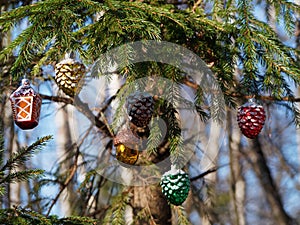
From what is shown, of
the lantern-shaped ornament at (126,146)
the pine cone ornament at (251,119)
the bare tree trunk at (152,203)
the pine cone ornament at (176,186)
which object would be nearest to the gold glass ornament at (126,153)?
the lantern-shaped ornament at (126,146)

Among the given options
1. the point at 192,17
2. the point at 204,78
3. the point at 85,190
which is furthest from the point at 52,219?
the point at 85,190

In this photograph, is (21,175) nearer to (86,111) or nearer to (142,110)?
(142,110)

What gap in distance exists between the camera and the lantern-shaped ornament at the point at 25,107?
1.63 metres

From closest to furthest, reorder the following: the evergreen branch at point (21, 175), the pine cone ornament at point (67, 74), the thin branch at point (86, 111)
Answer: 1. the evergreen branch at point (21, 175)
2. the pine cone ornament at point (67, 74)
3. the thin branch at point (86, 111)

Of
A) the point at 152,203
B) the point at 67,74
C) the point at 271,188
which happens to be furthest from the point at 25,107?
the point at 271,188

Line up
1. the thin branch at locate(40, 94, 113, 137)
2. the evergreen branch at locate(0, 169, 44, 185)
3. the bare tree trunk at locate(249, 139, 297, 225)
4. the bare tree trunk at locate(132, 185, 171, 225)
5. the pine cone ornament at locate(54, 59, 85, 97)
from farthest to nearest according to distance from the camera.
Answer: the bare tree trunk at locate(249, 139, 297, 225)
the bare tree trunk at locate(132, 185, 171, 225)
the thin branch at locate(40, 94, 113, 137)
the pine cone ornament at locate(54, 59, 85, 97)
the evergreen branch at locate(0, 169, 44, 185)

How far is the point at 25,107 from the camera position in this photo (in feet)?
5.37

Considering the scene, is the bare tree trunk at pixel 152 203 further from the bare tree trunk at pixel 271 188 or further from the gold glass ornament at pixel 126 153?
the bare tree trunk at pixel 271 188

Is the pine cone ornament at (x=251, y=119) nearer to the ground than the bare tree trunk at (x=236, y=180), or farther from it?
nearer to the ground

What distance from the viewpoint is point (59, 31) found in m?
1.62

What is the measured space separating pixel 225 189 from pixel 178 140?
616 cm

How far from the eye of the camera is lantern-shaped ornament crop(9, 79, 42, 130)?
1.63 metres

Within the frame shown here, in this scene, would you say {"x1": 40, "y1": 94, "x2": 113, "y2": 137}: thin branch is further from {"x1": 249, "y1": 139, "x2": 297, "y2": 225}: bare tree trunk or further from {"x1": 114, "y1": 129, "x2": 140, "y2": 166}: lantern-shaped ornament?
{"x1": 249, "y1": 139, "x2": 297, "y2": 225}: bare tree trunk

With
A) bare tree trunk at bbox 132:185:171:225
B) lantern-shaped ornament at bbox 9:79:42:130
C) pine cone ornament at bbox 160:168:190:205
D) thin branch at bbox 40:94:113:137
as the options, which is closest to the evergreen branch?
lantern-shaped ornament at bbox 9:79:42:130
